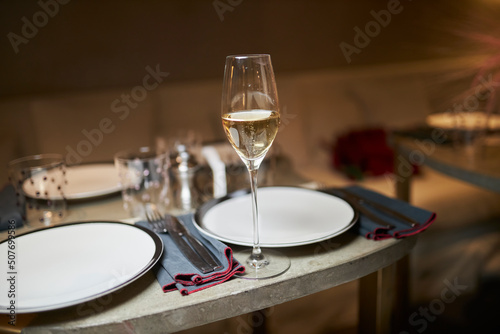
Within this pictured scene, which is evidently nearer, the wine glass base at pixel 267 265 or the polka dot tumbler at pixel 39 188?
the wine glass base at pixel 267 265

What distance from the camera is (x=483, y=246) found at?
2.17 m

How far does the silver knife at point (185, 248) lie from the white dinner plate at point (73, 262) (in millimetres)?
37

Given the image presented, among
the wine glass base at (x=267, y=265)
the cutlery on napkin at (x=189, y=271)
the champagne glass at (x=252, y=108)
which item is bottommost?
the wine glass base at (x=267, y=265)

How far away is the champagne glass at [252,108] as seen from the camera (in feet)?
2.12

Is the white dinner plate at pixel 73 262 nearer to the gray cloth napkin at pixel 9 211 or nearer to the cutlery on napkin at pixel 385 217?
the gray cloth napkin at pixel 9 211

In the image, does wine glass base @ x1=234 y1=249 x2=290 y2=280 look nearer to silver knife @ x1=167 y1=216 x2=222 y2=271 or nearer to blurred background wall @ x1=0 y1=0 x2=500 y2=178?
silver knife @ x1=167 y1=216 x2=222 y2=271

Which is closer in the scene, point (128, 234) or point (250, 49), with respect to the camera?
point (128, 234)

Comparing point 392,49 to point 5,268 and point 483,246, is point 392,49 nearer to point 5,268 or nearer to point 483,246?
point 483,246

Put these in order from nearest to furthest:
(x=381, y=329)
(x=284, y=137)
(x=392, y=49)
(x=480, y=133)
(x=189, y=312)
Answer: (x=189, y=312), (x=381, y=329), (x=480, y=133), (x=284, y=137), (x=392, y=49)

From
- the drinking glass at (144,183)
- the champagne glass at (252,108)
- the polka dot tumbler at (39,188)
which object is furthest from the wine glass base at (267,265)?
the polka dot tumbler at (39,188)

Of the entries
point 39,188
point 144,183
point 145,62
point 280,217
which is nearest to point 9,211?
point 39,188

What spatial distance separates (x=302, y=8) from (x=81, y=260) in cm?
226

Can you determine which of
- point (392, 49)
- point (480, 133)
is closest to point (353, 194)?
point (480, 133)

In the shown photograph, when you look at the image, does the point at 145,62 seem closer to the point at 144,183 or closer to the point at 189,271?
the point at 144,183
